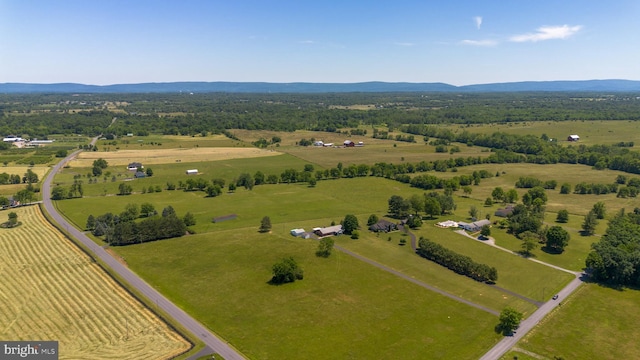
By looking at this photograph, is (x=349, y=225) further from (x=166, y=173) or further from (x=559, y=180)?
(x=559, y=180)

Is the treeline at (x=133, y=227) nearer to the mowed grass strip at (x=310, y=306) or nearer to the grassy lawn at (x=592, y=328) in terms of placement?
the mowed grass strip at (x=310, y=306)

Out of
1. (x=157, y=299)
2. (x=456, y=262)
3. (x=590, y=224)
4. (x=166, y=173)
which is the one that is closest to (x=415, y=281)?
(x=456, y=262)

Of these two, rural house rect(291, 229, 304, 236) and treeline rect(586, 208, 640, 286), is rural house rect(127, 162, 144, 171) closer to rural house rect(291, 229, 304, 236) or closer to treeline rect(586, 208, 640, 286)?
rural house rect(291, 229, 304, 236)

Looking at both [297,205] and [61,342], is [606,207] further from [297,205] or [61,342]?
[61,342]

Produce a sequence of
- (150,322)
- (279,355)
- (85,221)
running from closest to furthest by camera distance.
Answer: (279,355), (150,322), (85,221)

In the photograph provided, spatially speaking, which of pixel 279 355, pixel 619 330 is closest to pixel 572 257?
pixel 619 330

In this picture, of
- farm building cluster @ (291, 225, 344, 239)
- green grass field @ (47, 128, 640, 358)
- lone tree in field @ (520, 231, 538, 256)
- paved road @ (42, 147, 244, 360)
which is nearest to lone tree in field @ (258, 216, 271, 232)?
green grass field @ (47, 128, 640, 358)
